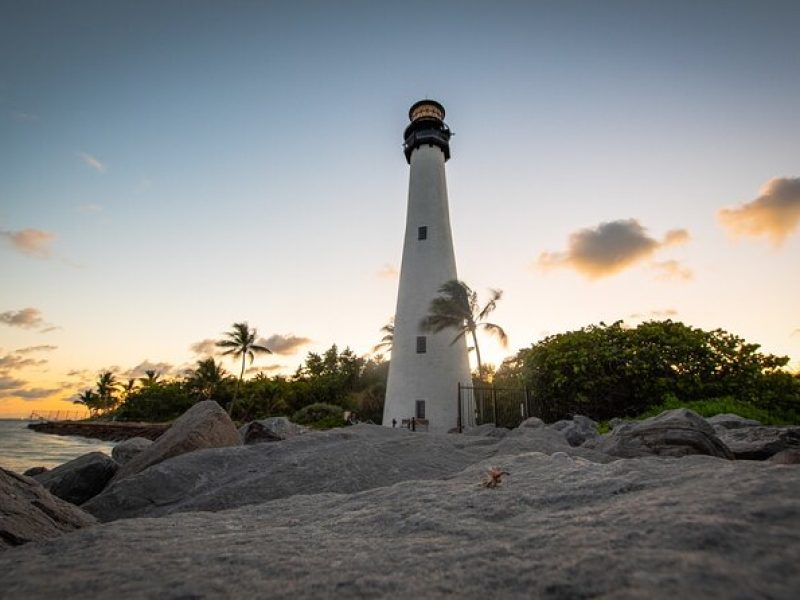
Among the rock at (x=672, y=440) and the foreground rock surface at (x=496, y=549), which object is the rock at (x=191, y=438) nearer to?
the foreground rock surface at (x=496, y=549)

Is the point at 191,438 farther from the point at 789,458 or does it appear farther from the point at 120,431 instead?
the point at 120,431

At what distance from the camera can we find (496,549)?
4.33ft

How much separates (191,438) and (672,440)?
5748 millimetres

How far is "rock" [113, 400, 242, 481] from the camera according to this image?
548cm

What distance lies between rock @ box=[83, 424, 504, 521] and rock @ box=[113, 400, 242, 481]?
3.51 ft

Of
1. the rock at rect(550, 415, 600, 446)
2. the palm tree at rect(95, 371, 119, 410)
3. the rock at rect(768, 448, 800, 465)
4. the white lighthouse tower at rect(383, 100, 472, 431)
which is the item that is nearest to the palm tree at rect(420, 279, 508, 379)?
the white lighthouse tower at rect(383, 100, 472, 431)

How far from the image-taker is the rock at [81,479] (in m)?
5.77

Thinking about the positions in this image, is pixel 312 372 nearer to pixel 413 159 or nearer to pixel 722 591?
pixel 413 159

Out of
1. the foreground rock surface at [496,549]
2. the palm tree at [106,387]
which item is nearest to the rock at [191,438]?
the foreground rock surface at [496,549]

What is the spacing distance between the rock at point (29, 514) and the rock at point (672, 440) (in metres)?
4.94

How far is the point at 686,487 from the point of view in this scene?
1.58 meters

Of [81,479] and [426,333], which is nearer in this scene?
[81,479]

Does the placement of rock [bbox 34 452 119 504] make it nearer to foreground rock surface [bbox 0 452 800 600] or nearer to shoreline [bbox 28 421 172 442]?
foreground rock surface [bbox 0 452 800 600]

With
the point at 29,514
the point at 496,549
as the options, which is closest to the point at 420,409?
the point at 29,514
